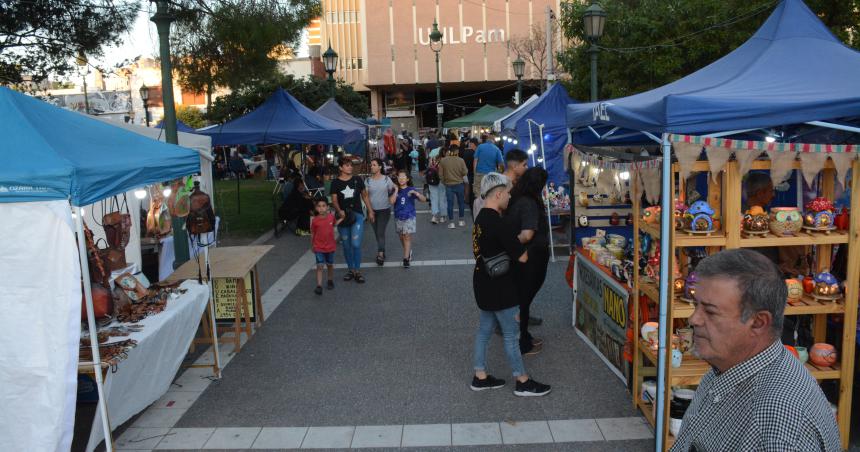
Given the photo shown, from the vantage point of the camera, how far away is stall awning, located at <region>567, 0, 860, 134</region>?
407 cm

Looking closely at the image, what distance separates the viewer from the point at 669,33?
50.6 feet

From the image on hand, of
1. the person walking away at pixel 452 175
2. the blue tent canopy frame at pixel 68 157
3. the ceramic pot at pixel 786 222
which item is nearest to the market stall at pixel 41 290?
the blue tent canopy frame at pixel 68 157

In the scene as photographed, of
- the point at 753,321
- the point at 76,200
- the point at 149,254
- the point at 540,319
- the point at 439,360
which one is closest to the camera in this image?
the point at 753,321

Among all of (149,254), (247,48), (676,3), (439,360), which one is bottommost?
(439,360)

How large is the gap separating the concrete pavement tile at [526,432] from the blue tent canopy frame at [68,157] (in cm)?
318

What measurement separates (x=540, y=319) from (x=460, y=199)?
25.1 ft

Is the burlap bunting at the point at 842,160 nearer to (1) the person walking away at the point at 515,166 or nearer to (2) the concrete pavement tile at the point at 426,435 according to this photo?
(1) the person walking away at the point at 515,166

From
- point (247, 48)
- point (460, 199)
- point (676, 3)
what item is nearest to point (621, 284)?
point (460, 199)

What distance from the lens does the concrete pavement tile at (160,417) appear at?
5.03m

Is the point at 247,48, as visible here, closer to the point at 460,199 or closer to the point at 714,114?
the point at 460,199

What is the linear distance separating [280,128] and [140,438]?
28.5ft

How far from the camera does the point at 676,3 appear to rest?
1535 centimetres

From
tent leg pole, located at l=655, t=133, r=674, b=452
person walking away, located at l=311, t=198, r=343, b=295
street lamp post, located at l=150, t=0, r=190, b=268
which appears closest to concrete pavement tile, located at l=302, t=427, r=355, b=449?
tent leg pole, located at l=655, t=133, r=674, b=452

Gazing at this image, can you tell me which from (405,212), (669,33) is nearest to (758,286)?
(405,212)
